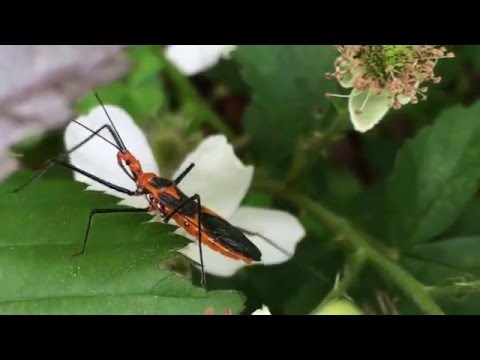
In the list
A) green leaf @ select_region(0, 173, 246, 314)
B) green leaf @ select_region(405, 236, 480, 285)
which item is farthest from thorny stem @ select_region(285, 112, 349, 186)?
Result: green leaf @ select_region(0, 173, 246, 314)

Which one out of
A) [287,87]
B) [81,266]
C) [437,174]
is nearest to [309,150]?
[287,87]

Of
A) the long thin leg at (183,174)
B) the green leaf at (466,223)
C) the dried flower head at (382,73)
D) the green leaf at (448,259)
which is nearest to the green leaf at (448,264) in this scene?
the green leaf at (448,259)

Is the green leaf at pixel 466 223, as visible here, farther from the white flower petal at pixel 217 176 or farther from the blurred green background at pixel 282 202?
the white flower petal at pixel 217 176

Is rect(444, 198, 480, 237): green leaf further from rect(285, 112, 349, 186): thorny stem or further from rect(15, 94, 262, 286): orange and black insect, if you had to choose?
rect(15, 94, 262, 286): orange and black insect

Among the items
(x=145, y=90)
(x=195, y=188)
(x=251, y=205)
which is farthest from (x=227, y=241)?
(x=145, y=90)
